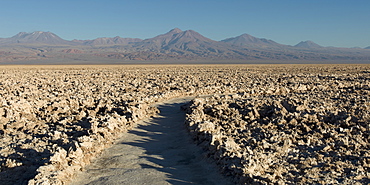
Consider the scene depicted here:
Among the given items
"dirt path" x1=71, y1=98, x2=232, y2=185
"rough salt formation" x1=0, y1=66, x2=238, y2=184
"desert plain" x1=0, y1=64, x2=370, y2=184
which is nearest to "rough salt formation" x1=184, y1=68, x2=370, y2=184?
"desert plain" x1=0, y1=64, x2=370, y2=184

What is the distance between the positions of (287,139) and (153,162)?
261 centimetres

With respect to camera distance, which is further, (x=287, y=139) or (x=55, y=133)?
(x=55, y=133)

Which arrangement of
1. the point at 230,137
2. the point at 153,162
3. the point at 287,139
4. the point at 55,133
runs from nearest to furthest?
the point at 153,162 → the point at 287,139 → the point at 230,137 → the point at 55,133

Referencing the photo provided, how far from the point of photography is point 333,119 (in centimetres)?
800

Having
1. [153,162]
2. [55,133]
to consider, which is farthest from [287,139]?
[55,133]

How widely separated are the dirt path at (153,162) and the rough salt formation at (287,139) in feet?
0.96

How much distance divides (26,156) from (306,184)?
459 centimetres

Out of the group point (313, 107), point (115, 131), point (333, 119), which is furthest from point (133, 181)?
point (313, 107)

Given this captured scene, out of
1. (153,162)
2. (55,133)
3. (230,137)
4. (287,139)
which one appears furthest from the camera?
(55,133)

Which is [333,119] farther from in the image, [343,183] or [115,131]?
[115,131]

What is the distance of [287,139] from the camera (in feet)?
21.6

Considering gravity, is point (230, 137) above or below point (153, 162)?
above

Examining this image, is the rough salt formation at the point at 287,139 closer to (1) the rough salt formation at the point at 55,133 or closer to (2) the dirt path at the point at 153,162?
(2) the dirt path at the point at 153,162

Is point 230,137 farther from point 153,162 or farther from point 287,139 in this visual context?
point 153,162
